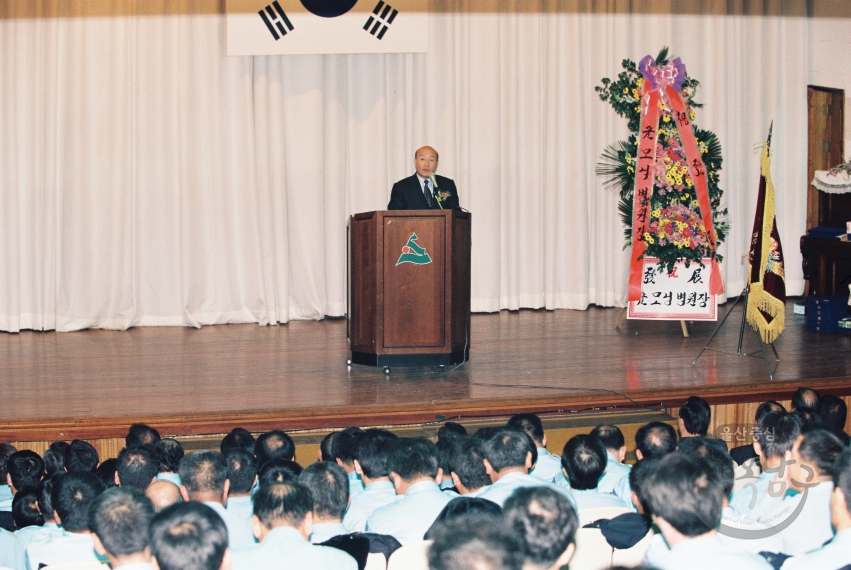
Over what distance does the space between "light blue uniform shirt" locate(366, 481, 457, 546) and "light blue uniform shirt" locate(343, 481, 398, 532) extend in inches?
4.7

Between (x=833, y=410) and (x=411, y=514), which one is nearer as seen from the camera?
(x=411, y=514)

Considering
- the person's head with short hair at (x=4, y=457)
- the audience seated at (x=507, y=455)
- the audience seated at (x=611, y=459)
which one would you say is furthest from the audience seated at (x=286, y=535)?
the person's head with short hair at (x=4, y=457)

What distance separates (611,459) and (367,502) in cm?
90

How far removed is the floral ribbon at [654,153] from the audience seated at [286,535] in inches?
199

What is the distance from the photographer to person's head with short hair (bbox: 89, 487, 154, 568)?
7.01 ft

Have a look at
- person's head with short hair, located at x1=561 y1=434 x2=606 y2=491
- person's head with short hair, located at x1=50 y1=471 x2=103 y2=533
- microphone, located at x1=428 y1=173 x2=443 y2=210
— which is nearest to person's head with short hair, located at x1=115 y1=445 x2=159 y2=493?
person's head with short hair, located at x1=50 y1=471 x2=103 y2=533

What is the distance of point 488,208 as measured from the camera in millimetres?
8250

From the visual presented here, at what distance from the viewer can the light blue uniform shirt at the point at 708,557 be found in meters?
1.99

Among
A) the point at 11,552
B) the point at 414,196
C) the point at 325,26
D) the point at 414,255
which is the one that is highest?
the point at 325,26

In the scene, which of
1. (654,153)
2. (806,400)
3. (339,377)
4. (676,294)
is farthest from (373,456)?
(654,153)

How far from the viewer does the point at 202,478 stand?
268 cm

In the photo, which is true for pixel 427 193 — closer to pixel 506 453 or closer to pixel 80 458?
pixel 80 458

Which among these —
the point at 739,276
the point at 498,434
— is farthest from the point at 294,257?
the point at 498,434

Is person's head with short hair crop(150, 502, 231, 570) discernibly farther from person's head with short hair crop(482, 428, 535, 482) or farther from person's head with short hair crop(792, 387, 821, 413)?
person's head with short hair crop(792, 387, 821, 413)
